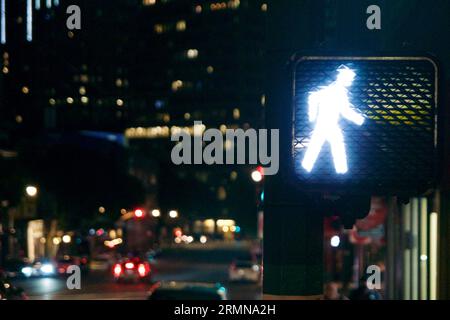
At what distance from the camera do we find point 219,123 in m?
145

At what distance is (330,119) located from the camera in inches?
143

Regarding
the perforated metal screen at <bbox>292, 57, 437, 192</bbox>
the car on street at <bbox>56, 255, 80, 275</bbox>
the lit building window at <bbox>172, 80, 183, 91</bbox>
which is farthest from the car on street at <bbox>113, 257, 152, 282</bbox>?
the lit building window at <bbox>172, 80, 183, 91</bbox>

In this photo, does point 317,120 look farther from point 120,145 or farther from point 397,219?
point 120,145

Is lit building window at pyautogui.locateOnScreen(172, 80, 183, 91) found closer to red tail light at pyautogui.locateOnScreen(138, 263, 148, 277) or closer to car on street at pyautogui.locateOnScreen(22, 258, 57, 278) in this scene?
car on street at pyautogui.locateOnScreen(22, 258, 57, 278)

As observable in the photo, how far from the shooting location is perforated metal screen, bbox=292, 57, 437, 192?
12.1 ft

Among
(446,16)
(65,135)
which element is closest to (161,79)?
(65,135)

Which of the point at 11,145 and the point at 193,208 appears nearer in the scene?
the point at 11,145

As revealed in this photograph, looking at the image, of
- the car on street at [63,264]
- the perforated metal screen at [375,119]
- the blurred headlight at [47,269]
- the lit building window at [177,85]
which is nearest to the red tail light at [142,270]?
the car on street at [63,264]

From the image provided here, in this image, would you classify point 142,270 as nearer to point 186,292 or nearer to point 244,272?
point 244,272

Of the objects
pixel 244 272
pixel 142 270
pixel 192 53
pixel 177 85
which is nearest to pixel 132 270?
pixel 142 270

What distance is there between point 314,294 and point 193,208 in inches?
3656

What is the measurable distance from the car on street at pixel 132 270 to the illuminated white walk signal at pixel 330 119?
36396 mm

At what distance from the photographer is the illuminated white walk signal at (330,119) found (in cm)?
363
